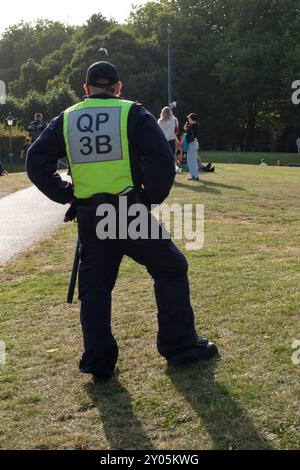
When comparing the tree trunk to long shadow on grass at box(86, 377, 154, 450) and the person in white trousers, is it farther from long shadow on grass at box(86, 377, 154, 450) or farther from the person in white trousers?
long shadow on grass at box(86, 377, 154, 450)

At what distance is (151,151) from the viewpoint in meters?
3.76

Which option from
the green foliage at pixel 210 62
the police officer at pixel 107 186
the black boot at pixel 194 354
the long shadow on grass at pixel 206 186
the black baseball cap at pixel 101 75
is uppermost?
the green foliage at pixel 210 62

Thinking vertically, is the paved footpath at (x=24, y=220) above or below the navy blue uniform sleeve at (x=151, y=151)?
below

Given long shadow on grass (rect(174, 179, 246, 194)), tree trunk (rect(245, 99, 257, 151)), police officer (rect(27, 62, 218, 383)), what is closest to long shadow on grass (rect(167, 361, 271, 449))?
police officer (rect(27, 62, 218, 383))

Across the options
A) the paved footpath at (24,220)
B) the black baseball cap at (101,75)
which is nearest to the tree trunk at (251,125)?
the paved footpath at (24,220)

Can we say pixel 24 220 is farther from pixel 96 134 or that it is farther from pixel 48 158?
pixel 96 134

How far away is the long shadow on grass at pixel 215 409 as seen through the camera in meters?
3.14

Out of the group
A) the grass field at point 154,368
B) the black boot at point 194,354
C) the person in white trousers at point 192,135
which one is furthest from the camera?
the person in white trousers at point 192,135

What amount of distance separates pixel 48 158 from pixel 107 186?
46cm

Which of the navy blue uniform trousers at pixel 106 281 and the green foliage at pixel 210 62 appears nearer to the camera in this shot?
the navy blue uniform trousers at pixel 106 281

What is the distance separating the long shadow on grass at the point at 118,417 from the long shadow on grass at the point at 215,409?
347 mm

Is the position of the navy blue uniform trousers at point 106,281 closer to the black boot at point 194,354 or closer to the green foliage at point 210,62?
the black boot at point 194,354

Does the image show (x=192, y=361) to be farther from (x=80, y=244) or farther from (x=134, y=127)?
(x=134, y=127)

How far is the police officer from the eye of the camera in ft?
12.5
